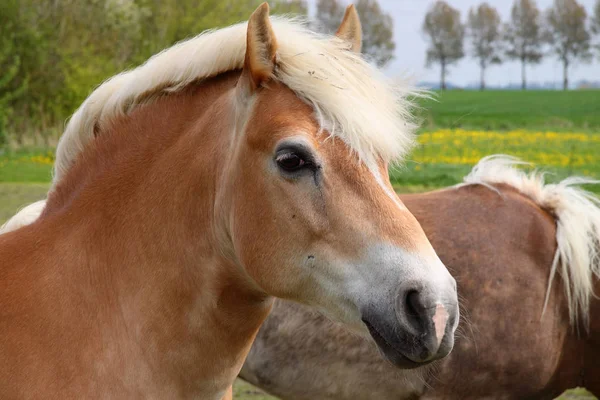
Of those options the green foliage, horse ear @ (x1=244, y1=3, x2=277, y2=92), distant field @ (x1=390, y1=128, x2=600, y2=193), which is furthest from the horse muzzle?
the green foliage

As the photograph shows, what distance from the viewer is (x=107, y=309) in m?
2.32

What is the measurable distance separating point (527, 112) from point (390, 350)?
39238mm

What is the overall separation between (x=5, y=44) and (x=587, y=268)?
20067 millimetres

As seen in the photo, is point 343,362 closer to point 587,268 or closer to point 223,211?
point 587,268

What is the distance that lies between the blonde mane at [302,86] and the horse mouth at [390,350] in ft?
1.63

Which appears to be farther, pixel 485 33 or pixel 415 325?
A: pixel 485 33

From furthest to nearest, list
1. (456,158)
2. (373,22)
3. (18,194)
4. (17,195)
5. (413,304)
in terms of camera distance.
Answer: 1. (373,22)
2. (456,158)
3. (18,194)
4. (17,195)
5. (413,304)

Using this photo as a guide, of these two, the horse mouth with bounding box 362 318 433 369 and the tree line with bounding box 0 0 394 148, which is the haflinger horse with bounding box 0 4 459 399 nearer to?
the horse mouth with bounding box 362 318 433 369

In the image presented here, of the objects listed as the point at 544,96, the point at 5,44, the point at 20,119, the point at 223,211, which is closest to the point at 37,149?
the point at 20,119

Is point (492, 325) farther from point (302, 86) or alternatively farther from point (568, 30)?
point (568, 30)

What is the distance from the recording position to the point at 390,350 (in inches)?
82.4

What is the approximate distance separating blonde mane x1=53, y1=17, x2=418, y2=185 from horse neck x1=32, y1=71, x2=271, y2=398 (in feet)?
0.46

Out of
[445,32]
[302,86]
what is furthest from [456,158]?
[445,32]

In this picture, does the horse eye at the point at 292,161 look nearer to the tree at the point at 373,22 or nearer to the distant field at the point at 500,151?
the distant field at the point at 500,151
